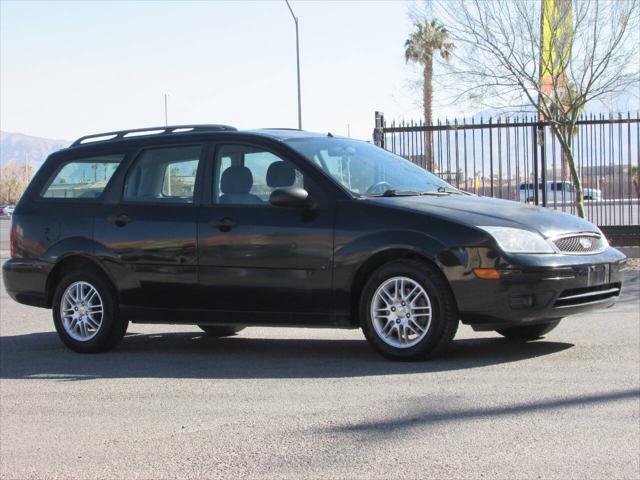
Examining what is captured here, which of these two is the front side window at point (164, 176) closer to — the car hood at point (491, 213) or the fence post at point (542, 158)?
the car hood at point (491, 213)

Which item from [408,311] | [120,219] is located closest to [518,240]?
[408,311]

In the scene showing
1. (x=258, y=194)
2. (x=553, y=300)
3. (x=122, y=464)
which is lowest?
(x=122, y=464)

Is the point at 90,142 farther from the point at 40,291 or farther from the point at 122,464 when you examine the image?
the point at 122,464

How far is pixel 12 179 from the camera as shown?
11394 cm

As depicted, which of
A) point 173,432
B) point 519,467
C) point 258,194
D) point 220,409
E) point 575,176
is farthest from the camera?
point 575,176

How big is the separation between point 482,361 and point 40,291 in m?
3.91

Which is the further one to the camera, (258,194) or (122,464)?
(258,194)

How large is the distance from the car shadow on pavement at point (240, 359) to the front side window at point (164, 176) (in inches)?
52.5

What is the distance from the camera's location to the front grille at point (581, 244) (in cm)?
720

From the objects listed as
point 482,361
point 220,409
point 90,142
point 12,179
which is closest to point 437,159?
point 90,142

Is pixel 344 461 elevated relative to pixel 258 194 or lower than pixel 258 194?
lower

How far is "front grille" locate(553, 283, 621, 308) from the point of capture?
23.3 feet

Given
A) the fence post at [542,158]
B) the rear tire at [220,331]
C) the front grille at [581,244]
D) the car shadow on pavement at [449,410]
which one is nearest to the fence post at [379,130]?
the fence post at [542,158]

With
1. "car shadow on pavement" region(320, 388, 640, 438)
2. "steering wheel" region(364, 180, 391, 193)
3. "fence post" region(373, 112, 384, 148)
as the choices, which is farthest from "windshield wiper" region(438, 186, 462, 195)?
"fence post" region(373, 112, 384, 148)
